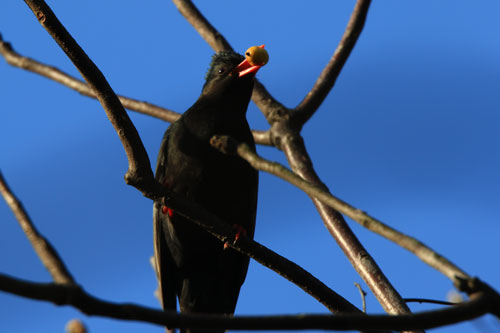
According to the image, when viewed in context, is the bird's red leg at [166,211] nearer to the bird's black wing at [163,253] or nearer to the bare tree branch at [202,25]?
the bird's black wing at [163,253]

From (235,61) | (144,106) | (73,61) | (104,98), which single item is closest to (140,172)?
(104,98)

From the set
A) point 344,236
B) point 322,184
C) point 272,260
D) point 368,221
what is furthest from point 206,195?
point 368,221

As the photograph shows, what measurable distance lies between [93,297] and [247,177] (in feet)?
11.6

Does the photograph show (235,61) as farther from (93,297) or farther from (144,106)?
(93,297)

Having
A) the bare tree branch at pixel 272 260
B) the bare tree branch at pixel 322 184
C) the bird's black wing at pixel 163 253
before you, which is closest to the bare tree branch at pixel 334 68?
the bare tree branch at pixel 322 184

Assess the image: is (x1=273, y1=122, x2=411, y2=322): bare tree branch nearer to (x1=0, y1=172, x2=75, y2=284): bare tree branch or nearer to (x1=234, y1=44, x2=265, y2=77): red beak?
(x1=234, y1=44, x2=265, y2=77): red beak

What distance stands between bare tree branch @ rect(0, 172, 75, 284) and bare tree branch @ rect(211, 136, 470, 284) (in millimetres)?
705

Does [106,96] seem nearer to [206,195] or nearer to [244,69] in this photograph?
[206,195]

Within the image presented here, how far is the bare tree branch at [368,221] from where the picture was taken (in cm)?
185

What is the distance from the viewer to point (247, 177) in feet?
16.8

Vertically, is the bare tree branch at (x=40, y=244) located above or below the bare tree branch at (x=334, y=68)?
below

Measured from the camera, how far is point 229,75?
18.1ft

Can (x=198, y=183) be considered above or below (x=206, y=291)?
above

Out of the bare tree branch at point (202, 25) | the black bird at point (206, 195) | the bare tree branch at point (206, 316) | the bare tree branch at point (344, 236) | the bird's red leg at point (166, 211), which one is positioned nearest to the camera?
the bare tree branch at point (206, 316)
